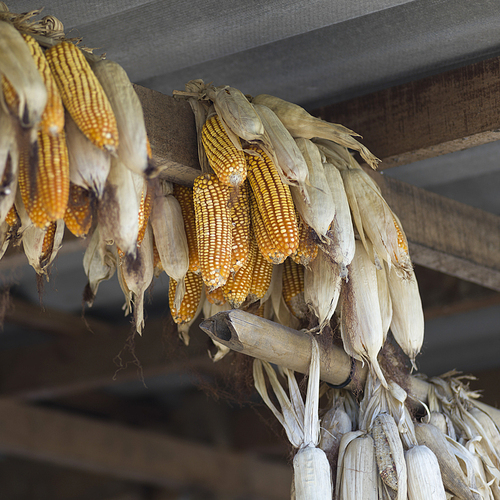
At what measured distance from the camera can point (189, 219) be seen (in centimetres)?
187

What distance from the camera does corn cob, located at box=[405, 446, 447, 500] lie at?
1.77m

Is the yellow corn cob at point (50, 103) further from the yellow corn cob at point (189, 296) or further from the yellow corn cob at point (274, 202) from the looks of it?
the yellow corn cob at point (189, 296)

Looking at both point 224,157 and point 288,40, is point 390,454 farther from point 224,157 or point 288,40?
point 288,40

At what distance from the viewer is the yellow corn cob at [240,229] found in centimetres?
171

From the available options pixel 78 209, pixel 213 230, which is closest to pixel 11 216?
pixel 78 209

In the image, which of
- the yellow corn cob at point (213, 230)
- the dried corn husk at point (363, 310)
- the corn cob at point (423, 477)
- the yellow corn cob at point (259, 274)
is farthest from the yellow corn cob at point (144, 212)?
the corn cob at point (423, 477)

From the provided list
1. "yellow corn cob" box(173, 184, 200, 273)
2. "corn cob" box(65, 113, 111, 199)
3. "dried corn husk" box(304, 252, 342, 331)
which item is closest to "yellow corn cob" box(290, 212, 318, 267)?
"dried corn husk" box(304, 252, 342, 331)

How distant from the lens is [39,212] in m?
1.28

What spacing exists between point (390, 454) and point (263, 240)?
67 centimetres

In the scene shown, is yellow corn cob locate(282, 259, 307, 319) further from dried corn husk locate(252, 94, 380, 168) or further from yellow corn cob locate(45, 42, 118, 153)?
yellow corn cob locate(45, 42, 118, 153)

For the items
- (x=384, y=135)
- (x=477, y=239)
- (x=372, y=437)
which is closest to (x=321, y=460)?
(x=372, y=437)

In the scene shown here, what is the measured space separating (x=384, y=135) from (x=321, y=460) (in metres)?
1.12

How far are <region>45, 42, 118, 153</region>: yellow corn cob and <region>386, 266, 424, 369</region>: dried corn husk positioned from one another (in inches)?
39.7

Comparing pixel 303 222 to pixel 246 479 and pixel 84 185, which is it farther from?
pixel 246 479
